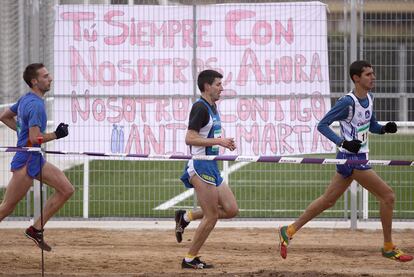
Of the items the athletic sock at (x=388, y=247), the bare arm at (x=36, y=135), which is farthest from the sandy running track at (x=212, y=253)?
the bare arm at (x=36, y=135)

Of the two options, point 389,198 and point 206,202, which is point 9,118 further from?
point 389,198

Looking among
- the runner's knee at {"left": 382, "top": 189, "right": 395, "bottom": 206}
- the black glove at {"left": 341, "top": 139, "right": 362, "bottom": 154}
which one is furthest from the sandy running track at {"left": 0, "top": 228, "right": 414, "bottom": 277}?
the black glove at {"left": 341, "top": 139, "right": 362, "bottom": 154}

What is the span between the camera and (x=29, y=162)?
11648 millimetres

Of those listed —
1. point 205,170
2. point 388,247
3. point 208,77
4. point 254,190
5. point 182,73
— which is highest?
point 182,73

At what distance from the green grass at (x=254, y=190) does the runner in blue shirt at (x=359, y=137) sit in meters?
4.10

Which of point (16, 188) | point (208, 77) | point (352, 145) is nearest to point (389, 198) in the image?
point (352, 145)

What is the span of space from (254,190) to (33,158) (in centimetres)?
747

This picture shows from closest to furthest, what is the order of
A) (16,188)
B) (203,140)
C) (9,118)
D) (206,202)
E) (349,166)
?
(203,140) → (206,202) → (349,166) → (16,188) → (9,118)

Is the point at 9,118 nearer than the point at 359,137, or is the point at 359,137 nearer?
the point at 359,137

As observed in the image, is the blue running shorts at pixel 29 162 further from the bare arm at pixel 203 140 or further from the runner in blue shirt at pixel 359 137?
the runner in blue shirt at pixel 359 137

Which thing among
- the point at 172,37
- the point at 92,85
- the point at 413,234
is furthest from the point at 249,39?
the point at 413,234

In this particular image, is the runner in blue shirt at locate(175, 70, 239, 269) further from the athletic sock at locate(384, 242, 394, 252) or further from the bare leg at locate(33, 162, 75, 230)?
the athletic sock at locate(384, 242, 394, 252)

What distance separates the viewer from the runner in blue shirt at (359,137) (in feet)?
37.4

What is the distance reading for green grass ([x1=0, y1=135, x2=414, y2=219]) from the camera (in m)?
16.4
